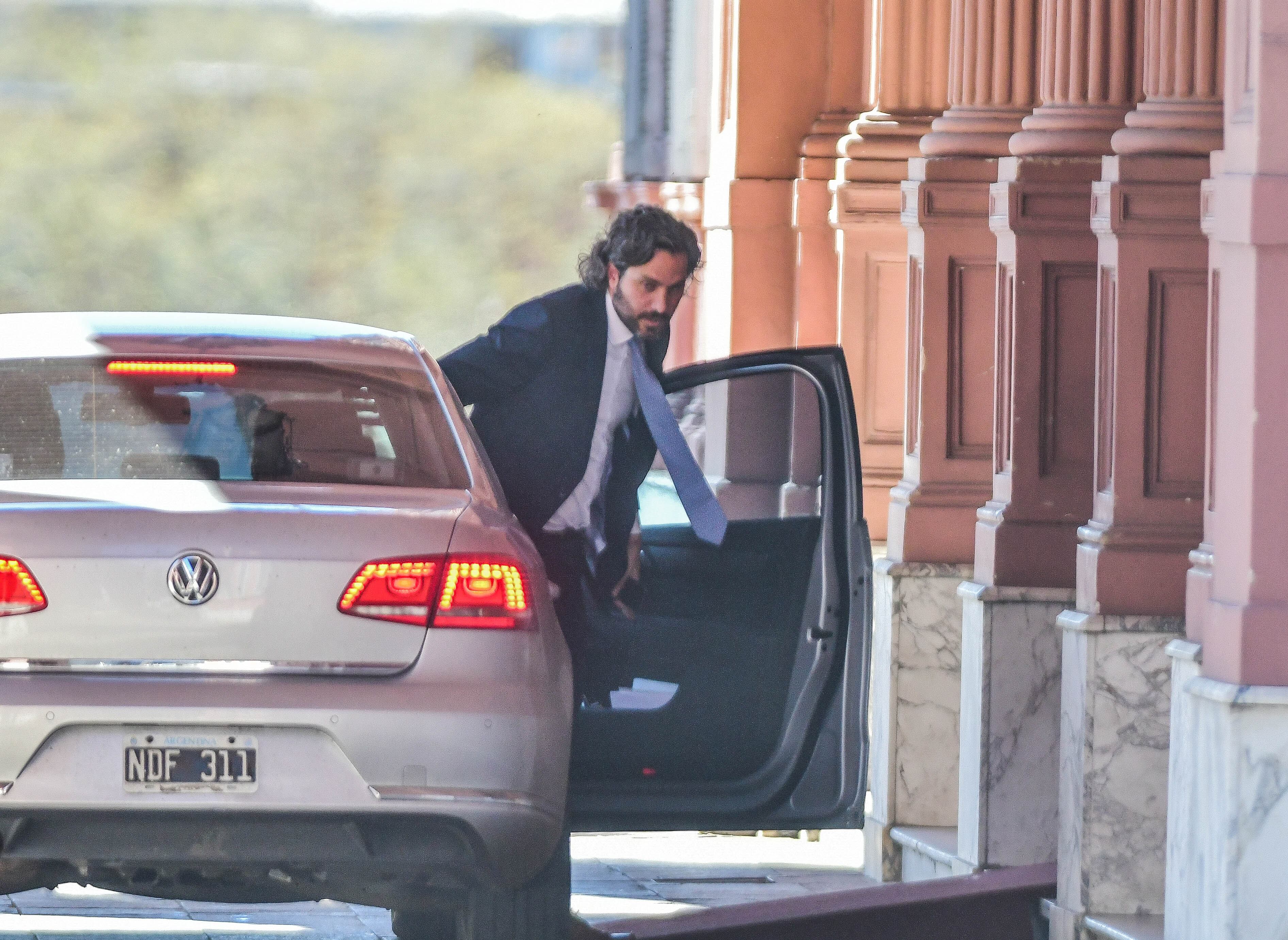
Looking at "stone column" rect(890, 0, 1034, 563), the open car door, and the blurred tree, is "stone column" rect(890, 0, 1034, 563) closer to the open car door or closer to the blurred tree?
the open car door

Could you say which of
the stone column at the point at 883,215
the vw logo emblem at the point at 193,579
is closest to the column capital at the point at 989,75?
the stone column at the point at 883,215

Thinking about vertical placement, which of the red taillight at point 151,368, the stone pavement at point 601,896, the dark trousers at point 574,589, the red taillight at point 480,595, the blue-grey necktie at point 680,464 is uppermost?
the red taillight at point 151,368

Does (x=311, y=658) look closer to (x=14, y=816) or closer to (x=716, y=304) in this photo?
(x=14, y=816)

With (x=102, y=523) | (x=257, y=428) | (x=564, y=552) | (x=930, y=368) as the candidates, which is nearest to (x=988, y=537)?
(x=930, y=368)

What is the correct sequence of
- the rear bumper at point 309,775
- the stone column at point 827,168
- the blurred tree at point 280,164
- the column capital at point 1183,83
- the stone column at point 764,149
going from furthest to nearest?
1. the blurred tree at point 280,164
2. the stone column at point 764,149
3. the stone column at point 827,168
4. the column capital at point 1183,83
5. the rear bumper at point 309,775

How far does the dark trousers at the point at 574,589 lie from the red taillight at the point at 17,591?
64.6 inches

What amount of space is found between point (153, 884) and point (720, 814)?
1.65 metres

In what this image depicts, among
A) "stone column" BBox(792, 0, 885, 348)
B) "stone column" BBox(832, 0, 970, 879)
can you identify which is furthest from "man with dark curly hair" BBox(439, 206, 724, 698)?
"stone column" BBox(792, 0, 885, 348)

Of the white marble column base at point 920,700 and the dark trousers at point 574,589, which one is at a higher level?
the dark trousers at point 574,589

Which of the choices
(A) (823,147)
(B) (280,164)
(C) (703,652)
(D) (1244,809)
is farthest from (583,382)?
(B) (280,164)

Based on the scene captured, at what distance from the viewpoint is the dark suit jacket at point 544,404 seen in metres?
6.49

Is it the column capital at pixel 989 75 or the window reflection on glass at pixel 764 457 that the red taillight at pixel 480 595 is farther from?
the column capital at pixel 989 75

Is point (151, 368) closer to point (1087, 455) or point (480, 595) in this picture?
point (480, 595)

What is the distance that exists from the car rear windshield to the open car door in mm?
1000
